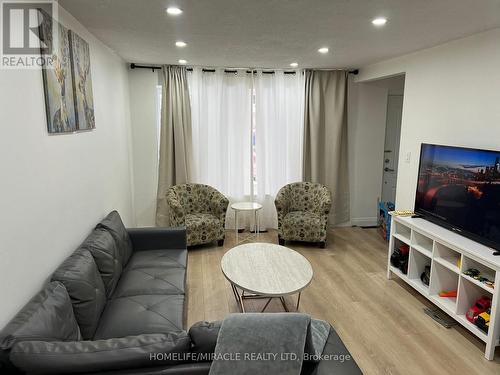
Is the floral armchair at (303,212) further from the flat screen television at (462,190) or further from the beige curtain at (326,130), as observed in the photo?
the flat screen television at (462,190)

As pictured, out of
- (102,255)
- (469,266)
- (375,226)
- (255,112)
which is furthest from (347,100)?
(102,255)

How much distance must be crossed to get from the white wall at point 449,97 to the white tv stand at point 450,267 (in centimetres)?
73

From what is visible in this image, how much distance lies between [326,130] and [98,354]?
183 inches

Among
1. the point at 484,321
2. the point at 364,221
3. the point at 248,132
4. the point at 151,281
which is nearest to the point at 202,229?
the point at 248,132

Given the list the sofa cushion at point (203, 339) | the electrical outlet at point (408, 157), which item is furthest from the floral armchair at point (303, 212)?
the sofa cushion at point (203, 339)

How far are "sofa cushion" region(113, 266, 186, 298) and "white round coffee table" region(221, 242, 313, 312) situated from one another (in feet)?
1.28

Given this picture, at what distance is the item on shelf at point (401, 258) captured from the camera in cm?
360

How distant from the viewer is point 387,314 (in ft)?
10.1

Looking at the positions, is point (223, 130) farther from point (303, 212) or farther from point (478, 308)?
point (478, 308)

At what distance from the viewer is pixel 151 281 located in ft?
8.93

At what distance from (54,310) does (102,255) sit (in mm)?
822

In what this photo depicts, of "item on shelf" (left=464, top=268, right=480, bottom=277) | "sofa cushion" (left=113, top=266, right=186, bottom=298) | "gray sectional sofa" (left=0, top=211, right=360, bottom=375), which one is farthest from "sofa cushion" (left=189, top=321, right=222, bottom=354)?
"item on shelf" (left=464, top=268, right=480, bottom=277)

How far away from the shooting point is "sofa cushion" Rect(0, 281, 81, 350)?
1.50 m

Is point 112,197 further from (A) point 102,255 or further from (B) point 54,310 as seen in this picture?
(B) point 54,310
